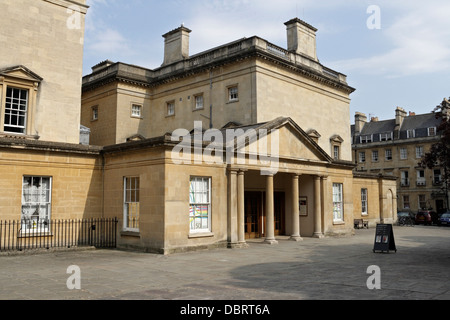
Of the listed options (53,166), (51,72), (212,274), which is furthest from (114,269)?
(51,72)

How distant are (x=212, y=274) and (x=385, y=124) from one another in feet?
182

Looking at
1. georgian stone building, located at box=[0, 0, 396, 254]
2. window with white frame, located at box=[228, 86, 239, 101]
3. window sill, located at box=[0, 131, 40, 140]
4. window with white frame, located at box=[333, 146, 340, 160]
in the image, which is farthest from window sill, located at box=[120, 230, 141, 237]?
window with white frame, located at box=[333, 146, 340, 160]

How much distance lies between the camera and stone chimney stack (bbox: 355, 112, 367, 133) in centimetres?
6188

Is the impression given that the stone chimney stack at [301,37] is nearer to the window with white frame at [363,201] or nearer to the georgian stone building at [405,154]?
the window with white frame at [363,201]

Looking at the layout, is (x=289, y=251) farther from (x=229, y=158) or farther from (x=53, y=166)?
(x=53, y=166)

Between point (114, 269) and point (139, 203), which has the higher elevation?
point (139, 203)

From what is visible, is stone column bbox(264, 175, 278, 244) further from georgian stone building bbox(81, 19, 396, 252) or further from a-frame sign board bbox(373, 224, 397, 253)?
a-frame sign board bbox(373, 224, 397, 253)

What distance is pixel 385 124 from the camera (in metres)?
59.6

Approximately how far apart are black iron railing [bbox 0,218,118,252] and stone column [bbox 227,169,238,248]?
4.72 m

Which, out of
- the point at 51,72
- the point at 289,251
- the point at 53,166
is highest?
the point at 51,72

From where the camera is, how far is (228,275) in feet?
33.0

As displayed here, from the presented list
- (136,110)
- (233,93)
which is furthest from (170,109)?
(233,93)

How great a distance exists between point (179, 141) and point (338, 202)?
41.1 feet

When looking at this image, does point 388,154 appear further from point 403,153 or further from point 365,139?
point 365,139
